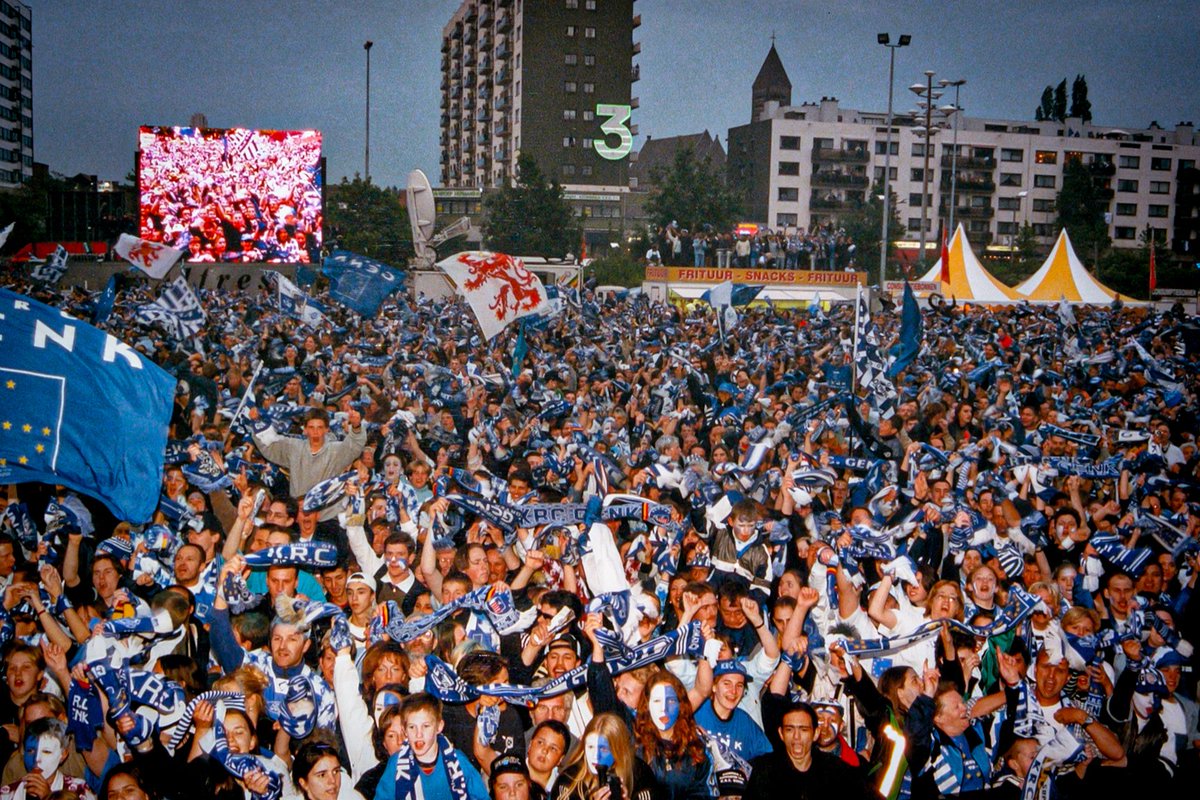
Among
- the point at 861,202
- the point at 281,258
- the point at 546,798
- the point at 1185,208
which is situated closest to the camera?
the point at 546,798

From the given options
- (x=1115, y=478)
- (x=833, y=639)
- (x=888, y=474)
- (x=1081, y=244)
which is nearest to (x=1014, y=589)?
(x=833, y=639)

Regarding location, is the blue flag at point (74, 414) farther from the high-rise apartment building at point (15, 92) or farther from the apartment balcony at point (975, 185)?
the high-rise apartment building at point (15, 92)

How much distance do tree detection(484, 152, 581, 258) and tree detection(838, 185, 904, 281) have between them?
16.1m

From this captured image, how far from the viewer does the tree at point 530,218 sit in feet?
185

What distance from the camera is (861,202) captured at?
242 ft

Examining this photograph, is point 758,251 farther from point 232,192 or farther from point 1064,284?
point 232,192

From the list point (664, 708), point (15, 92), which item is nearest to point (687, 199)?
point (664, 708)

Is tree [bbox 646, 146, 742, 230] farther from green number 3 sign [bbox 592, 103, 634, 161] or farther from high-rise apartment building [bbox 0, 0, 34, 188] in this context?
high-rise apartment building [bbox 0, 0, 34, 188]

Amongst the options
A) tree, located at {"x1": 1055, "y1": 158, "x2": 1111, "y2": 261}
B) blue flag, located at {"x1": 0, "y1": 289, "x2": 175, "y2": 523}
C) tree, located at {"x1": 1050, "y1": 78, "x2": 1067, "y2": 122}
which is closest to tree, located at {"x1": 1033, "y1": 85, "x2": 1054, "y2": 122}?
tree, located at {"x1": 1050, "y1": 78, "x2": 1067, "y2": 122}

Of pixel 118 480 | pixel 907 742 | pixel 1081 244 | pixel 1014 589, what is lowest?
pixel 907 742

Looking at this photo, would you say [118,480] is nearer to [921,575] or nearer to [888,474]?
[921,575]

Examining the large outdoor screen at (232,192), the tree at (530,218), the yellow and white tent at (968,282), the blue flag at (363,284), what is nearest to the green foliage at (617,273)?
the tree at (530,218)

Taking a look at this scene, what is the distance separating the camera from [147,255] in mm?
20891

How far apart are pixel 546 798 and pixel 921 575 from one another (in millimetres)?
2817
